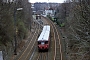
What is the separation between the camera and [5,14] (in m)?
25.4

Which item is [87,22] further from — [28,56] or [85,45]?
[28,56]

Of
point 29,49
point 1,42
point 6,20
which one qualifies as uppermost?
point 6,20

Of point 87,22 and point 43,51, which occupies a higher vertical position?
point 87,22

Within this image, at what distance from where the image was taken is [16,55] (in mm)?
25812

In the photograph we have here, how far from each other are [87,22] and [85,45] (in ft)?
3.48

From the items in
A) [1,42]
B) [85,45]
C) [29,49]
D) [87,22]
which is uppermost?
[87,22]

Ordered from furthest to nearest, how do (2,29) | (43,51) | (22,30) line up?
(22,30) → (43,51) → (2,29)

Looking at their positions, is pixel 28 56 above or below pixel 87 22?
below

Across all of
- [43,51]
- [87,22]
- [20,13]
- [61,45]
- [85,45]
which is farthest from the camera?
[20,13]

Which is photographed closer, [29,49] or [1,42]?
[1,42]

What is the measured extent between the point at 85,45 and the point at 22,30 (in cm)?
2725

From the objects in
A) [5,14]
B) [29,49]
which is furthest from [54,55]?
[5,14]

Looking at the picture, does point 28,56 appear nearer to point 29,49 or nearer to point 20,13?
point 29,49

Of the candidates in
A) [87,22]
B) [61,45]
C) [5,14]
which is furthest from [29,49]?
[87,22]
